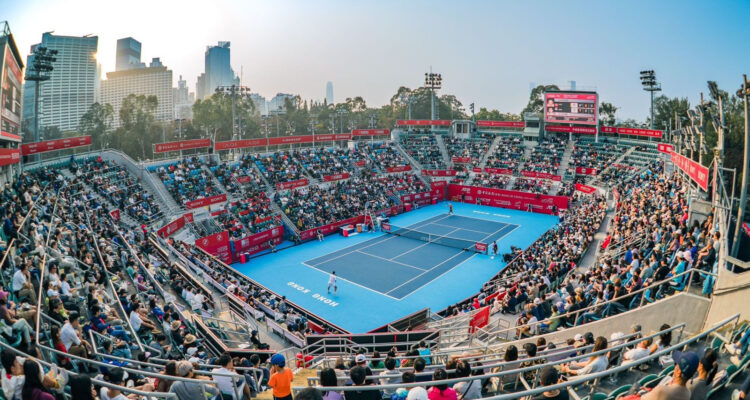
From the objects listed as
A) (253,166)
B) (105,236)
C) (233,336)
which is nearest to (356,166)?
(253,166)

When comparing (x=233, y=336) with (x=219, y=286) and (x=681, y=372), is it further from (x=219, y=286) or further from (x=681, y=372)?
(x=681, y=372)

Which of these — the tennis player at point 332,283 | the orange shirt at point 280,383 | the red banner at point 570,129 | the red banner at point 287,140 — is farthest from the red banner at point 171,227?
the red banner at point 570,129

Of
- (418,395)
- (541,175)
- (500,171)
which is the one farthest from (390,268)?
(500,171)

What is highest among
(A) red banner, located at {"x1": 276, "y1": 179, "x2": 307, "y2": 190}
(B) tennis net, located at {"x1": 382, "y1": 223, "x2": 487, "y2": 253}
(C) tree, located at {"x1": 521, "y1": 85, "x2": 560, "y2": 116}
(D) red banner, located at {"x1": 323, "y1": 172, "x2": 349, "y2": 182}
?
(C) tree, located at {"x1": 521, "y1": 85, "x2": 560, "y2": 116}

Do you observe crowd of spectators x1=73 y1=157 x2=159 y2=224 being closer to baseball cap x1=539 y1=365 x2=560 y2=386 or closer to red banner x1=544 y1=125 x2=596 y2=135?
baseball cap x1=539 y1=365 x2=560 y2=386

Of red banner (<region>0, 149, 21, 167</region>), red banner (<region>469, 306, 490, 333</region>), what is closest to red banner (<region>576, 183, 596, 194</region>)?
red banner (<region>469, 306, 490, 333</region>)

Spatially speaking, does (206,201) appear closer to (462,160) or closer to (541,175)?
(462,160)

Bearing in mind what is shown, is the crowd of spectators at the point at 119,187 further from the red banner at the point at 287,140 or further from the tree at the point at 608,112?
the tree at the point at 608,112
